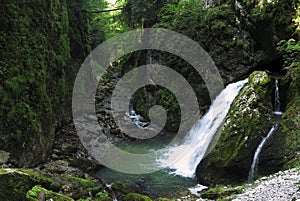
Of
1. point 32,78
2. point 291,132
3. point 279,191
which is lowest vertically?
point 279,191

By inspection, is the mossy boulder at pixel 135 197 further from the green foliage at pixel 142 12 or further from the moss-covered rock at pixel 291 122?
the green foliage at pixel 142 12

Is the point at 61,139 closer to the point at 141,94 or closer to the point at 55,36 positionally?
the point at 55,36

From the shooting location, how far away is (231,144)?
301 inches

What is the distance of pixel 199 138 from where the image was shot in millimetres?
10000

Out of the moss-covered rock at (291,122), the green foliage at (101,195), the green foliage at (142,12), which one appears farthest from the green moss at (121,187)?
the green foliage at (142,12)

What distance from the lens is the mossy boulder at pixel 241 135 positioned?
727 cm

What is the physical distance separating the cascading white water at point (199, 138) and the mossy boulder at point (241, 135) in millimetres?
647

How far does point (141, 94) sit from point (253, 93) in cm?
844

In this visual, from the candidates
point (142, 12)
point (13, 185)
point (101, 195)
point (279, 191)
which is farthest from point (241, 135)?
point (142, 12)

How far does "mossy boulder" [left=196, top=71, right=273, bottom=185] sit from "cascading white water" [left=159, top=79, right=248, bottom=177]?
647 mm

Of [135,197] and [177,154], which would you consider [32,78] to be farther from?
[177,154]

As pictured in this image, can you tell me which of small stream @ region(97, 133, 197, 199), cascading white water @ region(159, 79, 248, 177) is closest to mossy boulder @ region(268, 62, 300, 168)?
cascading white water @ region(159, 79, 248, 177)

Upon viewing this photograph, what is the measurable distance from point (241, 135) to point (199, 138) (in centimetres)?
252

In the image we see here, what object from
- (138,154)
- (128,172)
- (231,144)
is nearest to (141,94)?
(138,154)
